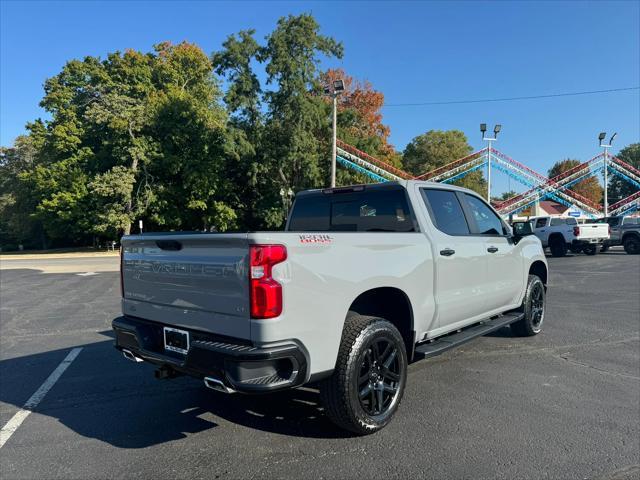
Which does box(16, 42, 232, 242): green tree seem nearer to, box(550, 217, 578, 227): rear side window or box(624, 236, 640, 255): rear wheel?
box(550, 217, 578, 227): rear side window

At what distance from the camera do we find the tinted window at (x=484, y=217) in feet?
17.3

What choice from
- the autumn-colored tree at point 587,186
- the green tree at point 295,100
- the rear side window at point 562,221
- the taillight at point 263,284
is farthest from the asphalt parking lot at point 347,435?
the autumn-colored tree at point 587,186

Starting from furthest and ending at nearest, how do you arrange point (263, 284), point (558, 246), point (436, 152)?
point (436, 152)
point (558, 246)
point (263, 284)

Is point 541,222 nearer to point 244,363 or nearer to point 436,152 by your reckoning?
point 244,363

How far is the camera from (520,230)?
576 centimetres

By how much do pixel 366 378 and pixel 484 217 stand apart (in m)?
2.81

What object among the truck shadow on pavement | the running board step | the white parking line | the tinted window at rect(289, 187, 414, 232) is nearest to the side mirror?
the running board step

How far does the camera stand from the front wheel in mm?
3305

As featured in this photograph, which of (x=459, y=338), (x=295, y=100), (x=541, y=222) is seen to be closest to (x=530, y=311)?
(x=459, y=338)

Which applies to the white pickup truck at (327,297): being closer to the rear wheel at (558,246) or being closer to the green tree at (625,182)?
the rear wheel at (558,246)

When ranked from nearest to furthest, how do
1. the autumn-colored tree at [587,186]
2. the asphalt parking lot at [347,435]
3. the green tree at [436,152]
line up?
1. the asphalt parking lot at [347,435]
2. the green tree at [436,152]
3. the autumn-colored tree at [587,186]

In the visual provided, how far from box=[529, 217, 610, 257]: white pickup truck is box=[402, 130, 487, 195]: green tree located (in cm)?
3652

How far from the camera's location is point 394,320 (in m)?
4.10

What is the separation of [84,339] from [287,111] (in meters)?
29.3
